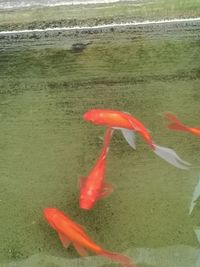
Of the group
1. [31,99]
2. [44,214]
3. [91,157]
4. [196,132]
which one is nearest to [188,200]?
[196,132]

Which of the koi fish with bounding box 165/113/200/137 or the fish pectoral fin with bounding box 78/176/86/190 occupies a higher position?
the koi fish with bounding box 165/113/200/137

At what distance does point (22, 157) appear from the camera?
3502 millimetres

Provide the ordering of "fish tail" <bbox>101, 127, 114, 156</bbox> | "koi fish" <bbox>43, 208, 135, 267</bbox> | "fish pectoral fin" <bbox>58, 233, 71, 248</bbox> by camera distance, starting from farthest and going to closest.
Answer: "fish tail" <bbox>101, 127, 114, 156</bbox> → "fish pectoral fin" <bbox>58, 233, 71, 248</bbox> → "koi fish" <bbox>43, 208, 135, 267</bbox>

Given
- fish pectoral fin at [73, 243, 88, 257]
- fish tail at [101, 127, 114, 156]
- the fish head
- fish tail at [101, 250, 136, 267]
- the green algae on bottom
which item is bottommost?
fish tail at [101, 250, 136, 267]

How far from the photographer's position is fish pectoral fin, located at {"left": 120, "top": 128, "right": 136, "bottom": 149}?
336cm

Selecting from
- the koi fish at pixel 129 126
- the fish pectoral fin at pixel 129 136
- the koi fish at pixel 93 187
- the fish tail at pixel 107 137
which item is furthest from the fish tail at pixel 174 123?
the koi fish at pixel 93 187

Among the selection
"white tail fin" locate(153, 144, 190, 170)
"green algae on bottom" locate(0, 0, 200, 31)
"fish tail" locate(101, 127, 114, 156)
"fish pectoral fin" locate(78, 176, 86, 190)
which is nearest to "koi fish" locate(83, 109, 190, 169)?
"white tail fin" locate(153, 144, 190, 170)

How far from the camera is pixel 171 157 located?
3.43 m

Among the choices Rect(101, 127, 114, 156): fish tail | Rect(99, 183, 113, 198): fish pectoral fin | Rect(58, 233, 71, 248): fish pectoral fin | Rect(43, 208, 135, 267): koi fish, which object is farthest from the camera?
Rect(101, 127, 114, 156): fish tail

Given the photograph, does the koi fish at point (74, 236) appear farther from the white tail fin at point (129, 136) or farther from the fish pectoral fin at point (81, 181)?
the white tail fin at point (129, 136)

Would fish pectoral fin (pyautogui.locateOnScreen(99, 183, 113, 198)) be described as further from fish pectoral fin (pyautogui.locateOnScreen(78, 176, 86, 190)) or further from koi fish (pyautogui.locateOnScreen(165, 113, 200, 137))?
koi fish (pyautogui.locateOnScreen(165, 113, 200, 137))

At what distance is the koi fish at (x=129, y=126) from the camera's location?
3.15 meters

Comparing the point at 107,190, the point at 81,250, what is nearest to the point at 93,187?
the point at 107,190

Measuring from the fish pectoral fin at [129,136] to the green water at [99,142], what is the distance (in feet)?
0.13
